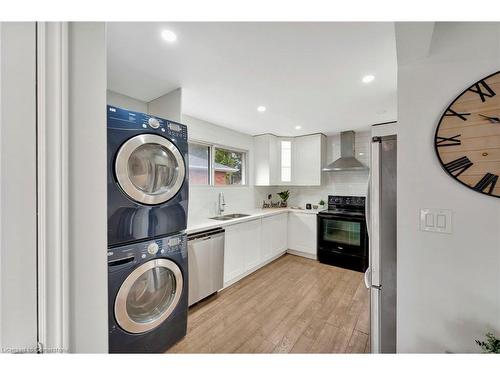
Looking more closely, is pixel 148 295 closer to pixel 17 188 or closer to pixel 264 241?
pixel 17 188

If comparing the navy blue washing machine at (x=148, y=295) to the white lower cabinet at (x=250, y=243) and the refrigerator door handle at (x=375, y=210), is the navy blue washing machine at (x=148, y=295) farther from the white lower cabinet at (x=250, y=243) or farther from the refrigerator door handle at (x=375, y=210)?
the refrigerator door handle at (x=375, y=210)

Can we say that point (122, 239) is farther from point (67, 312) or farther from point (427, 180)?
point (427, 180)

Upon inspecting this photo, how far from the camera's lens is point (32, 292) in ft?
1.29

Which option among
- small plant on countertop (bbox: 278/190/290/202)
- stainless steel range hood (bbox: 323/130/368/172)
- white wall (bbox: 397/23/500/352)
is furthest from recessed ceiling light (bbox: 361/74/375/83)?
small plant on countertop (bbox: 278/190/290/202)

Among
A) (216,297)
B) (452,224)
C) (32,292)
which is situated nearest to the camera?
(32,292)

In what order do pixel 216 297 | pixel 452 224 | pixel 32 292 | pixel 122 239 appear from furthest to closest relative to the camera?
pixel 216 297 → pixel 122 239 → pixel 452 224 → pixel 32 292

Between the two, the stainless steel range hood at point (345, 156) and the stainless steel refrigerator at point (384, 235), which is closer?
the stainless steel refrigerator at point (384, 235)

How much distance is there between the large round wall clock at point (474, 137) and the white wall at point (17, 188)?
5.26ft

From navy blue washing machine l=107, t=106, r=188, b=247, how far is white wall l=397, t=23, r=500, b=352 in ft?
5.00

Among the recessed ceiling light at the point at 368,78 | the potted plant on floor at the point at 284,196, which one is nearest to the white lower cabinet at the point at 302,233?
the potted plant on floor at the point at 284,196

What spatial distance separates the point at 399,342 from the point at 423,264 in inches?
20.1

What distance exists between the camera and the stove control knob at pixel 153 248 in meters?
1.43

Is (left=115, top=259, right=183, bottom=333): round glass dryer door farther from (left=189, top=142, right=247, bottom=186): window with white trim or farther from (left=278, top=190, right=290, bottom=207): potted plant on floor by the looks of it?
(left=278, top=190, right=290, bottom=207): potted plant on floor
